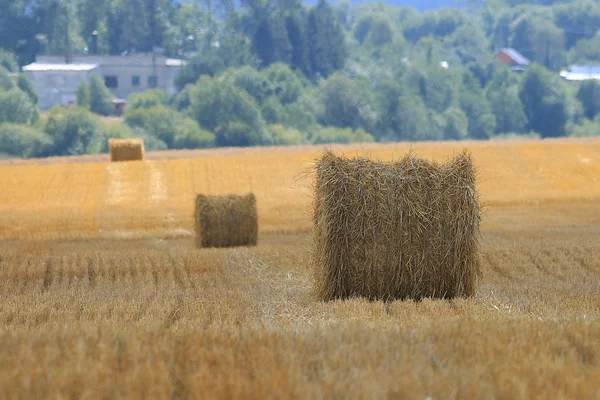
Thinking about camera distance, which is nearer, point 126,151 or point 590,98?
point 126,151

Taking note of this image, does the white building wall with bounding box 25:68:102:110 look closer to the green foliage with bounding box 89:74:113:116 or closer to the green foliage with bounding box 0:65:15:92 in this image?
the green foliage with bounding box 89:74:113:116

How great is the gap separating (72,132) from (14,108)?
1136 cm

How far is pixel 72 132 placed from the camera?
8531 centimetres

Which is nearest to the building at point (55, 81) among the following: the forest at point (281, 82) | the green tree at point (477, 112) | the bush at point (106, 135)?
the forest at point (281, 82)

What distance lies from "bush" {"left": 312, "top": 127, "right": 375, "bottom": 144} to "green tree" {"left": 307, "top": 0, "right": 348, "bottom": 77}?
24.1m

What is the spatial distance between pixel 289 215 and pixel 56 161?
16945 mm

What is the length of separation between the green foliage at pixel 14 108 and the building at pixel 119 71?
15.7 metres

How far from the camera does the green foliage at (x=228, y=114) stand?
91.6 metres

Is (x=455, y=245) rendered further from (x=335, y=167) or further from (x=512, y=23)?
(x=512, y=23)

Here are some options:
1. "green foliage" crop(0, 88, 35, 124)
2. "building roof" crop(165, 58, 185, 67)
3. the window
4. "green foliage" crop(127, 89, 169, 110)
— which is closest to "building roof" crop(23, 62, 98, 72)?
the window

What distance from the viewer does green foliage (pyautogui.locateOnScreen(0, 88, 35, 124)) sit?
3698 inches

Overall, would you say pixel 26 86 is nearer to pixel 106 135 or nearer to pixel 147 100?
pixel 147 100

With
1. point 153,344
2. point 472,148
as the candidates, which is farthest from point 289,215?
point 153,344

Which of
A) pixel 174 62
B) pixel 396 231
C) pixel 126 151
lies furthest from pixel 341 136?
pixel 396 231
